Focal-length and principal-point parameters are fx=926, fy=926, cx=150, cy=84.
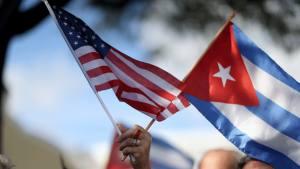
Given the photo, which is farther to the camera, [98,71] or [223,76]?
[223,76]

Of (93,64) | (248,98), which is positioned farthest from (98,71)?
(248,98)

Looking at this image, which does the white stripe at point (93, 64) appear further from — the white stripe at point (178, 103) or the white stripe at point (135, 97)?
the white stripe at point (178, 103)

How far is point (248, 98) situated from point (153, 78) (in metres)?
0.37

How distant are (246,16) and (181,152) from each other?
1.33 m

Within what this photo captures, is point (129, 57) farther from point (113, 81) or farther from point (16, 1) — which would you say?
point (16, 1)

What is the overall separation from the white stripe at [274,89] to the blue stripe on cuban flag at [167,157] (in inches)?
106

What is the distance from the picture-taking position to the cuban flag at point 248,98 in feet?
10.6

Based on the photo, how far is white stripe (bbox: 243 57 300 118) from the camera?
10.8 feet

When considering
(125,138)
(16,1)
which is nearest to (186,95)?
(125,138)

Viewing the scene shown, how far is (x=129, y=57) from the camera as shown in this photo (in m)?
3.22

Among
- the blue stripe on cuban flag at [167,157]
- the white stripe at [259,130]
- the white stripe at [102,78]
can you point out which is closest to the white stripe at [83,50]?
the white stripe at [102,78]

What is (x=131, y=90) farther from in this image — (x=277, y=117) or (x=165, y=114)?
(x=277, y=117)

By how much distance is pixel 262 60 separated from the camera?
3350mm

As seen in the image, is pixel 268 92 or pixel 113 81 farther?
pixel 268 92
